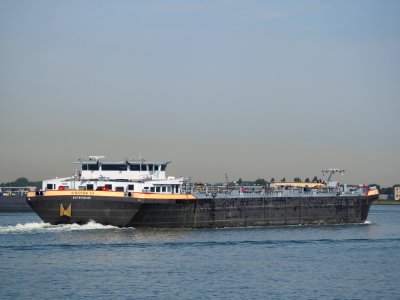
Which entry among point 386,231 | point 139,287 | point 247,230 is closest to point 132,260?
point 139,287

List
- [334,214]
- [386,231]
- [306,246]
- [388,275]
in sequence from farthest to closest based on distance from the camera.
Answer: [334,214] → [386,231] → [306,246] → [388,275]

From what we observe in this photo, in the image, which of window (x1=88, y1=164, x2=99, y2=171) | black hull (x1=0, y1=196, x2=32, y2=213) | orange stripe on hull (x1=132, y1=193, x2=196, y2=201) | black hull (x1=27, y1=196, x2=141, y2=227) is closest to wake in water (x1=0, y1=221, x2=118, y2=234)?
black hull (x1=27, y1=196, x2=141, y2=227)

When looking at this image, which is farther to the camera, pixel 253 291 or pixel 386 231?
pixel 386 231

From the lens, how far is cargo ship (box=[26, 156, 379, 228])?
8525 centimetres

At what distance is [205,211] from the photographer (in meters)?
94.0

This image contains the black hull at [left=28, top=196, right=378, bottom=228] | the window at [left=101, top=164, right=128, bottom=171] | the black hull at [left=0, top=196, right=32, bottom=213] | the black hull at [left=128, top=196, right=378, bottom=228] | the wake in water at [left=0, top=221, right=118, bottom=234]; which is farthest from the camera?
the black hull at [left=0, top=196, right=32, bottom=213]

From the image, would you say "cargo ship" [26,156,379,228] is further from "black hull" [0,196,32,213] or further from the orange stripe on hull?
"black hull" [0,196,32,213]

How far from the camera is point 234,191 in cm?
10069

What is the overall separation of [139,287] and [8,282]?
851 cm

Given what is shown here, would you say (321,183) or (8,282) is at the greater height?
(321,183)

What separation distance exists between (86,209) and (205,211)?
1476 centimetres

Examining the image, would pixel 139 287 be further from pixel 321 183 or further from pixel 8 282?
pixel 321 183

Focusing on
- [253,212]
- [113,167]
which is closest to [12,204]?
[113,167]

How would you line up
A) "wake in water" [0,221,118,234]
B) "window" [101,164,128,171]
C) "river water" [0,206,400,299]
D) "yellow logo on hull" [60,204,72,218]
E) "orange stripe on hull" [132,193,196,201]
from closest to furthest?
"river water" [0,206,400,299], "wake in water" [0,221,118,234], "yellow logo on hull" [60,204,72,218], "orange stripe on hull" [132,193,196,201], "window" [101,164,128,171]
